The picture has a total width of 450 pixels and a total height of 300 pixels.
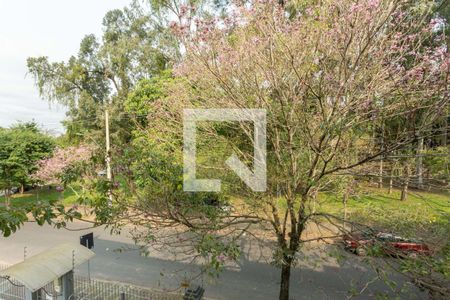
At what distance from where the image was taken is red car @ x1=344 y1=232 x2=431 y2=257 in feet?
12.1

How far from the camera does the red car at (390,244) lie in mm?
3682

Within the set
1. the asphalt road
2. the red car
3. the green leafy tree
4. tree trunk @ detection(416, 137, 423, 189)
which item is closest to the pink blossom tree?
tree trunk @ detection(416, 137, 423, 189)

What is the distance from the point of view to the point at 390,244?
12.6 ft

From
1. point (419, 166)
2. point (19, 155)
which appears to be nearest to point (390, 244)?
point (419, 166)

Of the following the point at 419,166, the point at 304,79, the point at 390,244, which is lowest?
the point at 390,244

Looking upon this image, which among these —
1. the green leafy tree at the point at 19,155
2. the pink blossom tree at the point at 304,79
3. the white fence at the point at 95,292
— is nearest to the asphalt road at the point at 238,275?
the white fence at the point at 95,292

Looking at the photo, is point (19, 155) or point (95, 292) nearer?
point (95, 292)

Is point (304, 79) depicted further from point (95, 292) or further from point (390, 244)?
point (95, 292)

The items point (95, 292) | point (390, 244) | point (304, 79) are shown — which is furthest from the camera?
→ point (95, 292)

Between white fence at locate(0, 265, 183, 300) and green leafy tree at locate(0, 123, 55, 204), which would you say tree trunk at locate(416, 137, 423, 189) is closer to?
white fence at locate(0, 265, 183, 300)

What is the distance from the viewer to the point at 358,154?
5406 mm

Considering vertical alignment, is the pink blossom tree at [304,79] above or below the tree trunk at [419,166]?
above

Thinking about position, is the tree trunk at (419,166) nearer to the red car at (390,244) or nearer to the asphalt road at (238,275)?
the red car at (390,244)

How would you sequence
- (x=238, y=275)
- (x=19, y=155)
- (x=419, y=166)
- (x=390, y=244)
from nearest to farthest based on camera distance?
(x=390, y=244) < (x=419, y=166) < (x=238, y=275) < (x=19, y=155)
